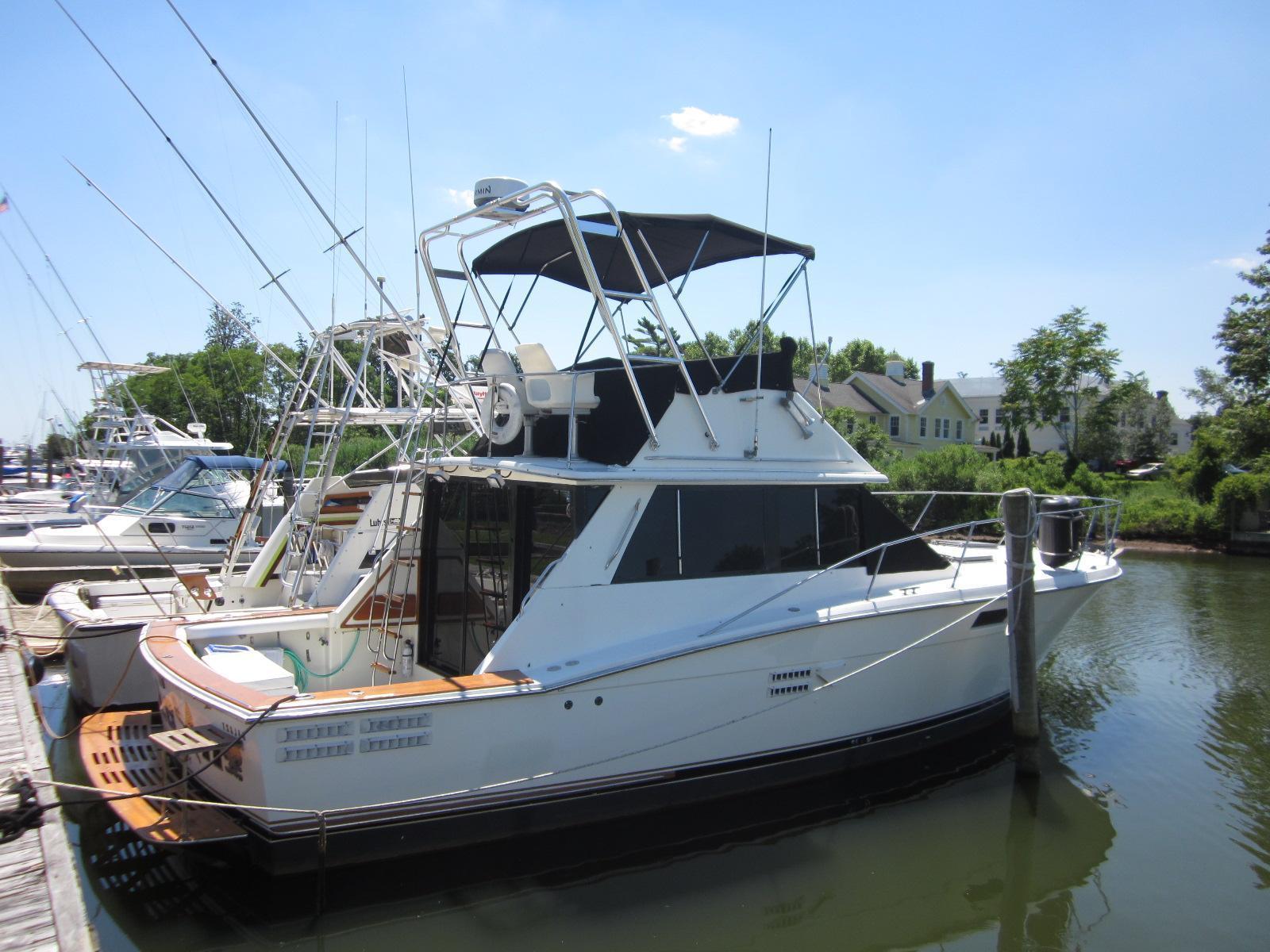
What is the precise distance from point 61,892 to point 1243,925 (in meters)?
6.56

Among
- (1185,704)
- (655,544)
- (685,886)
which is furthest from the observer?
(1185,704)

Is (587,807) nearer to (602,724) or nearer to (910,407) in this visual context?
(602,724)

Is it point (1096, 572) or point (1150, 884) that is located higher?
point (1096, 572)

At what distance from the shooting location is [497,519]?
652 centimetres

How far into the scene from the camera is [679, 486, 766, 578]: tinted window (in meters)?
6.45

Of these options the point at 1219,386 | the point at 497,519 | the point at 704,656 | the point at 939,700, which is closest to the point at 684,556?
the point at 704,656

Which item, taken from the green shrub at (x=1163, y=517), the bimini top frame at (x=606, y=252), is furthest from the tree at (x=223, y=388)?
the green shrub at (x=1163, y=517)

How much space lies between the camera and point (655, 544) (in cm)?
629

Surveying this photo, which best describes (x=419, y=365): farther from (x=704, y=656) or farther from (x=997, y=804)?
(x=997, y=804)

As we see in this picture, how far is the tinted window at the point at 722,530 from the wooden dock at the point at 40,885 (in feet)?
13.3

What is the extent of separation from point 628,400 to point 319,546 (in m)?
4.89

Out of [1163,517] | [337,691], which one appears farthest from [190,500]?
[1163,517]

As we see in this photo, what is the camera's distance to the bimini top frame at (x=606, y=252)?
19.5ft

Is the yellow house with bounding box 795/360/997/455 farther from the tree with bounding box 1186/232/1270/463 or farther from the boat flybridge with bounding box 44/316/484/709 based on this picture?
the boat flybridge with bounding box 44/316/484/709
